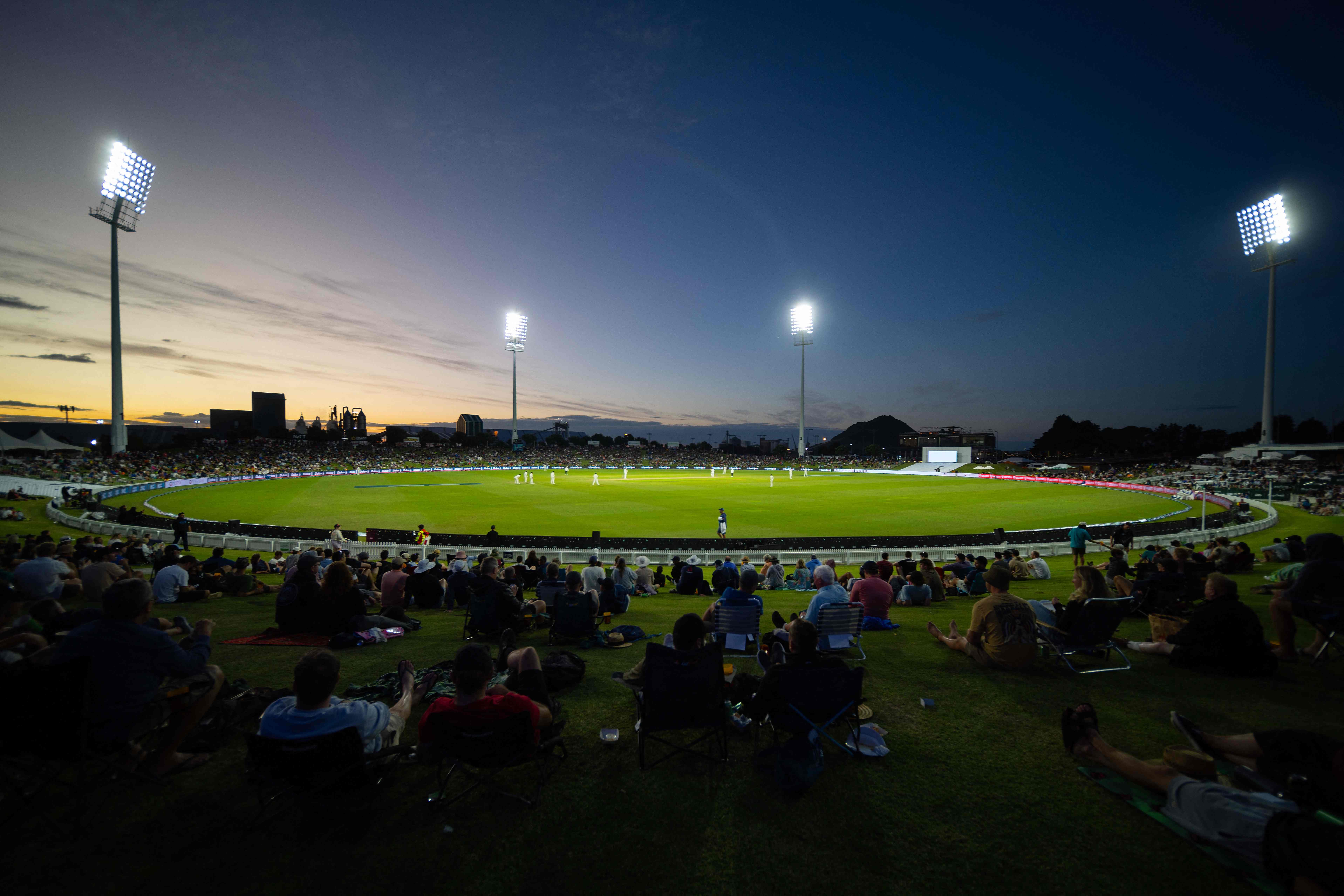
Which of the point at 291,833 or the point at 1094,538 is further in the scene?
the point at 1094,538

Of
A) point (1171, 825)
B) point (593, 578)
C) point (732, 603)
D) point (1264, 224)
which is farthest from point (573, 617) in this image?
point (1264, 224)

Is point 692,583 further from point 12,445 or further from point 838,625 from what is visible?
point 12,445

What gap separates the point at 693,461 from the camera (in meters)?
130

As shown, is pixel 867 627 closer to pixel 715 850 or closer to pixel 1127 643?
pixel 1127 643

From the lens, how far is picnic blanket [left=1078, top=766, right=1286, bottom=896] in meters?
3.02

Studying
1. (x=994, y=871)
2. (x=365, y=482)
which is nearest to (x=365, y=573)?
(x=994, y=871)

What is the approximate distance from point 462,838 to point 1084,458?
513 feet

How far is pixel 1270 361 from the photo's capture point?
74375 millimetres

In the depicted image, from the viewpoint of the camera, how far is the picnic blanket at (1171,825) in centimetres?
302

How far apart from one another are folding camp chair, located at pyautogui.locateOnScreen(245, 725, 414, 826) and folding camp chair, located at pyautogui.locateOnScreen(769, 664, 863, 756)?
3004mm

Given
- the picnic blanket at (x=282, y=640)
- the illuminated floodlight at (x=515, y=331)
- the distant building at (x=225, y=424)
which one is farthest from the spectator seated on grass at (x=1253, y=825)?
the distant building at (x=225, y=424)

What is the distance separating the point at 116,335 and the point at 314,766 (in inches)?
3226

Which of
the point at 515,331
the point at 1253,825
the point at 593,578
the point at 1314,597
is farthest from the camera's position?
the point at 515,331

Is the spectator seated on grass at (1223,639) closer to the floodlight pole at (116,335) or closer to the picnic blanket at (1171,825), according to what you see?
the picnic blanket at (1171,825)
